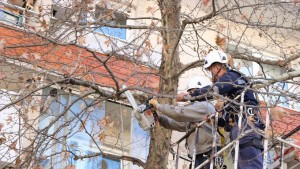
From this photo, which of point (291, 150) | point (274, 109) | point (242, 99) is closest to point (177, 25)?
point (291, 150)

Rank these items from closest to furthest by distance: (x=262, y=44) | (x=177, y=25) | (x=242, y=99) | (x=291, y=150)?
1. (x=242, y=99)
2. (x=291, y=150)
3. (x=177, y=25)
4. (x=262, y=44)

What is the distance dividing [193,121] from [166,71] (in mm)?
1984

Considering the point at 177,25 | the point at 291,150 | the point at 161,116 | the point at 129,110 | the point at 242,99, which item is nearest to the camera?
the point at 242,99

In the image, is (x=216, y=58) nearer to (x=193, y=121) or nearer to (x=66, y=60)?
(x=193, y=121)

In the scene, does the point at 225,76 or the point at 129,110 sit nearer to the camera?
the point at 225,76

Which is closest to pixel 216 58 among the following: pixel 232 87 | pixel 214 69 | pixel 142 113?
pixel 214 69

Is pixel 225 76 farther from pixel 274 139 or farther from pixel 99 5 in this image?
pixel 99 5

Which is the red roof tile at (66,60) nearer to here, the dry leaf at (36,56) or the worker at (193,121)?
the dry leaf at (36,56)

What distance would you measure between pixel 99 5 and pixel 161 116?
14.0 feet

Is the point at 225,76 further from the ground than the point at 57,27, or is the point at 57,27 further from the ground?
the point at 57,27

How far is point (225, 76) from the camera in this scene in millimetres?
7984

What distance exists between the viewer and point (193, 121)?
8.25 m

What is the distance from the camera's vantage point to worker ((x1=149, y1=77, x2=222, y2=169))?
8.08 meters

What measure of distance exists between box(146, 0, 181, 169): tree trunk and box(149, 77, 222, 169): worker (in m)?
0.71
